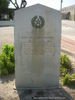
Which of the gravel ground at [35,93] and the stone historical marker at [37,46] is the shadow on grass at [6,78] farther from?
the stone historical marker at [37,46]

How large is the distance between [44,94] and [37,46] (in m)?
1.09

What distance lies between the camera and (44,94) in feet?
15.2

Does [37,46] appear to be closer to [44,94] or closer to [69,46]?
[44,94]

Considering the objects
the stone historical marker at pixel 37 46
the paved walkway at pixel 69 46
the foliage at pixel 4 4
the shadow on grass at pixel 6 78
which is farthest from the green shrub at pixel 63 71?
the foliage at pixel 4 4

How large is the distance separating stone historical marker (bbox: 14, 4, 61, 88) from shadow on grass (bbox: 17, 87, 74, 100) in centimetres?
20

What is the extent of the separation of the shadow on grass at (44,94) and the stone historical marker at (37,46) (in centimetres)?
20

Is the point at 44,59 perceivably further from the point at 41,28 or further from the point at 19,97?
the point at 19,97

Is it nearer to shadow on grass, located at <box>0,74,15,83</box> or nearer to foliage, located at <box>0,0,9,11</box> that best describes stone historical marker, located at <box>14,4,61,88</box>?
shadow on grass, located at <box>0,74,15,83</box>

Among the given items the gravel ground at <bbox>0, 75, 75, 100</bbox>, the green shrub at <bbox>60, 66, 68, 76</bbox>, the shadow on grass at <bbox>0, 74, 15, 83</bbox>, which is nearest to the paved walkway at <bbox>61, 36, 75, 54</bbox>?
the green shrub at <bbox>60, 66, 68, 76</bbox>

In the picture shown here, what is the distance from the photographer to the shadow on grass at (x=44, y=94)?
4457 millimetres

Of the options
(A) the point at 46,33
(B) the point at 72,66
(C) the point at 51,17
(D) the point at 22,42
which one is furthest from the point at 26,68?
(B) the point at 72,66

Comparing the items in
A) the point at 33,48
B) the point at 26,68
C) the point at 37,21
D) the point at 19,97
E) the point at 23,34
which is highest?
the point at 37,21

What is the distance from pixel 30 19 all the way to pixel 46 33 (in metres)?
0.48

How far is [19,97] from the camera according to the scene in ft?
14.8
